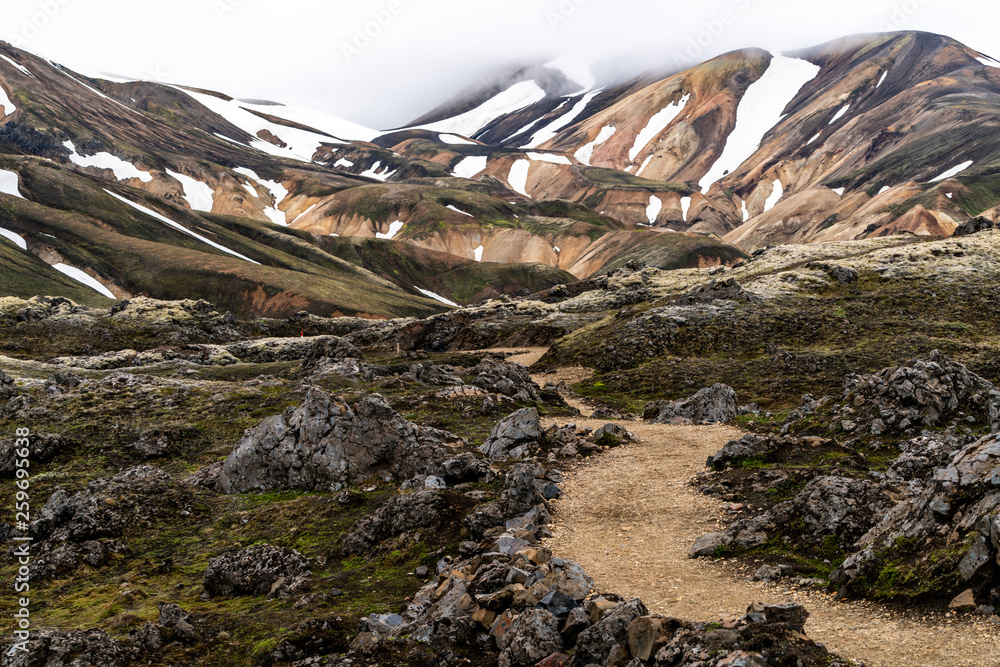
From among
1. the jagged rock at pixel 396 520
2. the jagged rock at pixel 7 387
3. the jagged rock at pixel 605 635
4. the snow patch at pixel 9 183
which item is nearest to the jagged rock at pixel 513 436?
the jagged rock at pixel 396 520

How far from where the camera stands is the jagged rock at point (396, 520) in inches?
697

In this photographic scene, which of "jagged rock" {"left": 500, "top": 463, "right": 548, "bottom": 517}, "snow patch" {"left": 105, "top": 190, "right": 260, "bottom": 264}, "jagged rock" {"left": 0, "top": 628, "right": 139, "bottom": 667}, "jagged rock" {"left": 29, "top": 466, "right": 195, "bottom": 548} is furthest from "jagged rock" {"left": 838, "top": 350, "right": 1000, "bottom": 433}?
"snow patch" {"left": 105, "top": 190, "right": 260, "bottom": 264}

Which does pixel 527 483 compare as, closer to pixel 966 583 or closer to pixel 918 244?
pixel 966 583

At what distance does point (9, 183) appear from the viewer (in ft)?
468

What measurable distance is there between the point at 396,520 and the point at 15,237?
13592cm

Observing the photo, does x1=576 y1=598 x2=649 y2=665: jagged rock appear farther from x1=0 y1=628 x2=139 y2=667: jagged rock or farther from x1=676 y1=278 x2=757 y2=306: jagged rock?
x1=676 y1=278 x2=757 y2=306: jagged rock

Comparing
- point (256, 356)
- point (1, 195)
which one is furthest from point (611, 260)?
point (1, 195)

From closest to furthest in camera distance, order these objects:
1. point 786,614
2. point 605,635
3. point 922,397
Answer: point 786,614 → point 605,635 → point 922,397

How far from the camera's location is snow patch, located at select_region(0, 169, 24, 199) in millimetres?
139712

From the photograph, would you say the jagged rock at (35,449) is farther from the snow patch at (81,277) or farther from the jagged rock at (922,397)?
the snow patch at (81,277)

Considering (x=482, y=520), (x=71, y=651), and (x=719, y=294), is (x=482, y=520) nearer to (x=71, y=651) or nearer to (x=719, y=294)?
(x=71, y=651)

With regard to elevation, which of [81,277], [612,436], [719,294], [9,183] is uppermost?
[9,183]

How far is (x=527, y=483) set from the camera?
19.5 m

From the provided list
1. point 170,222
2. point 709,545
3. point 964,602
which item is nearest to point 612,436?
point 709,545
